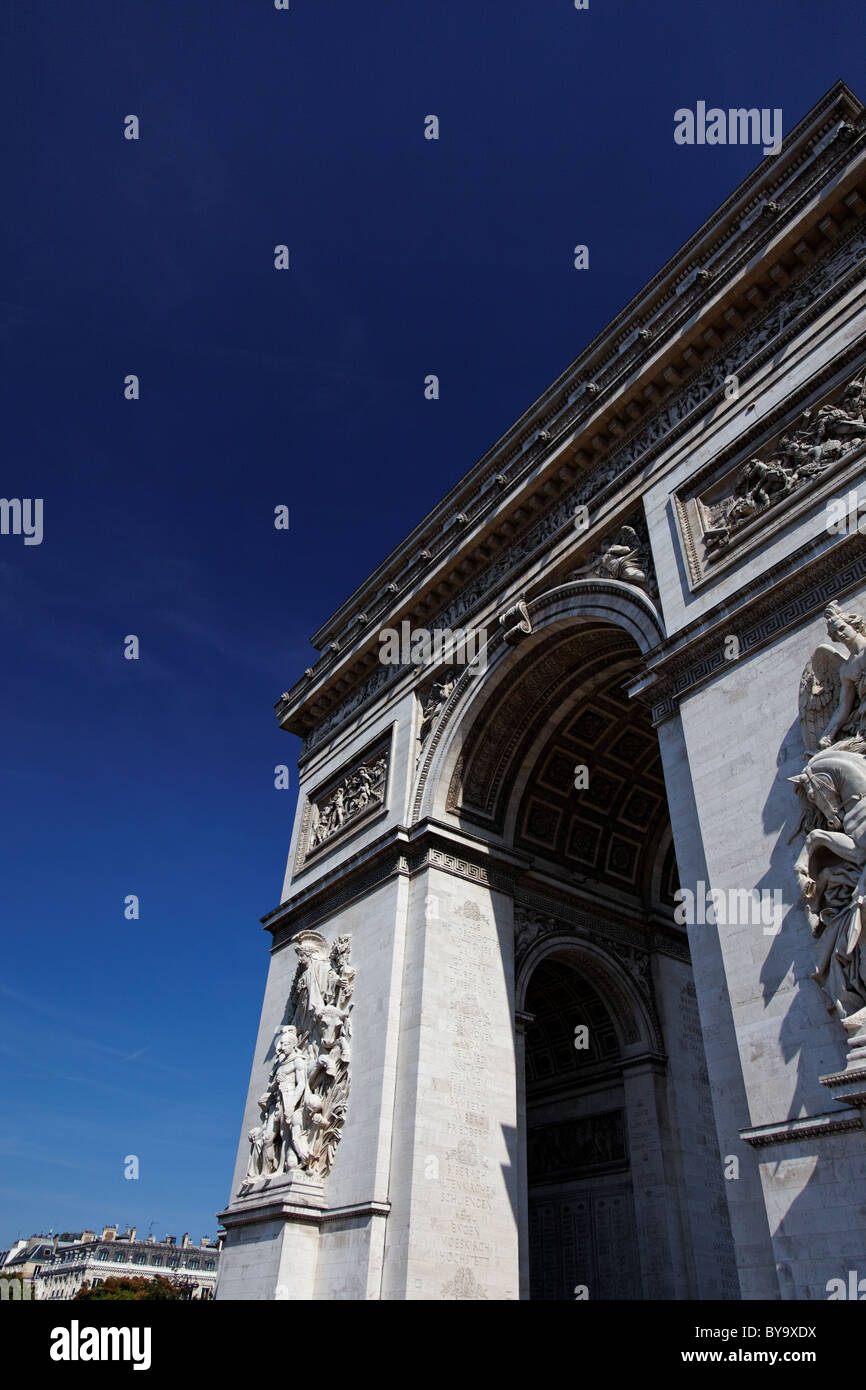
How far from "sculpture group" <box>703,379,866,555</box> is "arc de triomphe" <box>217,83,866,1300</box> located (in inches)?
1.8

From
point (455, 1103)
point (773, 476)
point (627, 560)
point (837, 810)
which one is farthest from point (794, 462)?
point (455, 1103)

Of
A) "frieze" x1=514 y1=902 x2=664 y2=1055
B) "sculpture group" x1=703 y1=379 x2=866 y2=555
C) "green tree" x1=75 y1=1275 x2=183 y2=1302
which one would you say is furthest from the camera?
"green tree" x1=75 y1=1275 x2=183 y2=1302

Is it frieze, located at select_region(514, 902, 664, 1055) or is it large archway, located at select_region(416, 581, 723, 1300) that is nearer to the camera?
large archway, located at select_region(416, 581, 723, 1300)

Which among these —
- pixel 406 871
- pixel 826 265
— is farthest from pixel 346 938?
pixel 826 265

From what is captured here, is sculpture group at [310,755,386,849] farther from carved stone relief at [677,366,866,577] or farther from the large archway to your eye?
carved stone relief at [677,366,866,577]

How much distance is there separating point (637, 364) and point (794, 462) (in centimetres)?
433

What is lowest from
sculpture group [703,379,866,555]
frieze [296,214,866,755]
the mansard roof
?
sculpture group [703,379,866,555]

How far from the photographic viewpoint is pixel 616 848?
1864 centimetres

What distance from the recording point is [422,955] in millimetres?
14852

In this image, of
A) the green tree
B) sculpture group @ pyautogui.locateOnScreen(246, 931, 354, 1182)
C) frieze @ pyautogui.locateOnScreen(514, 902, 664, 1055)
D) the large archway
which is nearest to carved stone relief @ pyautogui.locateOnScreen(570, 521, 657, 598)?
the large archway

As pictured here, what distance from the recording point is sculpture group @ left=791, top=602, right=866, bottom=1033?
8.29 m

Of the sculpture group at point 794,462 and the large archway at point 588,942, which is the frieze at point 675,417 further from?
the sculpture group at point 794,462

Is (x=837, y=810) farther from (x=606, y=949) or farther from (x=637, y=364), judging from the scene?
(x=606, y=949)
